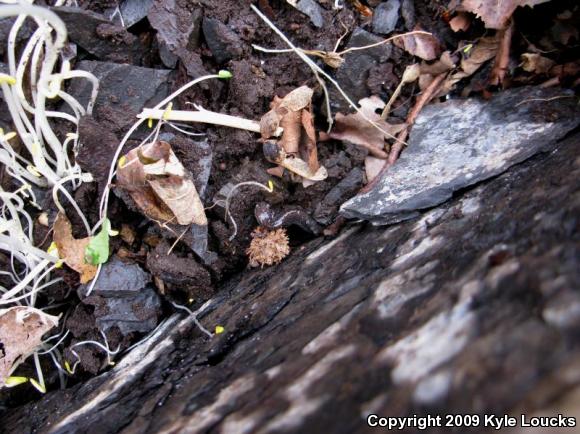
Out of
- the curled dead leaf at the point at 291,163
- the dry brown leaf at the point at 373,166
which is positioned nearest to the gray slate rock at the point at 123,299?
the curled dead leaf at the point at 291,163

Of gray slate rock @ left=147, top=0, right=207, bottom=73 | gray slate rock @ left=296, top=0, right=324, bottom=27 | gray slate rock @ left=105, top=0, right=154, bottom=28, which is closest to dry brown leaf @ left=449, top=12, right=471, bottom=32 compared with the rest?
gray slate rock @ left=296, top=0, right=324, bottom=27

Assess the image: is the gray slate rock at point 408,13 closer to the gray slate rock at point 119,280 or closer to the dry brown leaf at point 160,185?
the dry brown leaf at point 160,185

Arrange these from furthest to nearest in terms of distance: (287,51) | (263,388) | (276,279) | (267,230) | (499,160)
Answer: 1. (287,51)
2. (267,230)
3. (276,279)
4. (499,160)
5. (263,388)

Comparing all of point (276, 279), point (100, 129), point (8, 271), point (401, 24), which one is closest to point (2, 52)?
point (100, 129)

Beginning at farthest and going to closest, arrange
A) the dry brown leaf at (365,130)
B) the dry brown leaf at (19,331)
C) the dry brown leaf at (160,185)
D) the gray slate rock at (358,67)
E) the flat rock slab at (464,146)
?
the gray slate rock at (358,67)
the dry brown leaf at (365,130)
the dry brown leaf at (19,331)
the dry brown leaf at (160,185)
the flat rock slab at (464,146)

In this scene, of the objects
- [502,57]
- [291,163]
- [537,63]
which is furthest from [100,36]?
[537,63]

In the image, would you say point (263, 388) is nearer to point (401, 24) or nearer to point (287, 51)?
point (287, 51)
